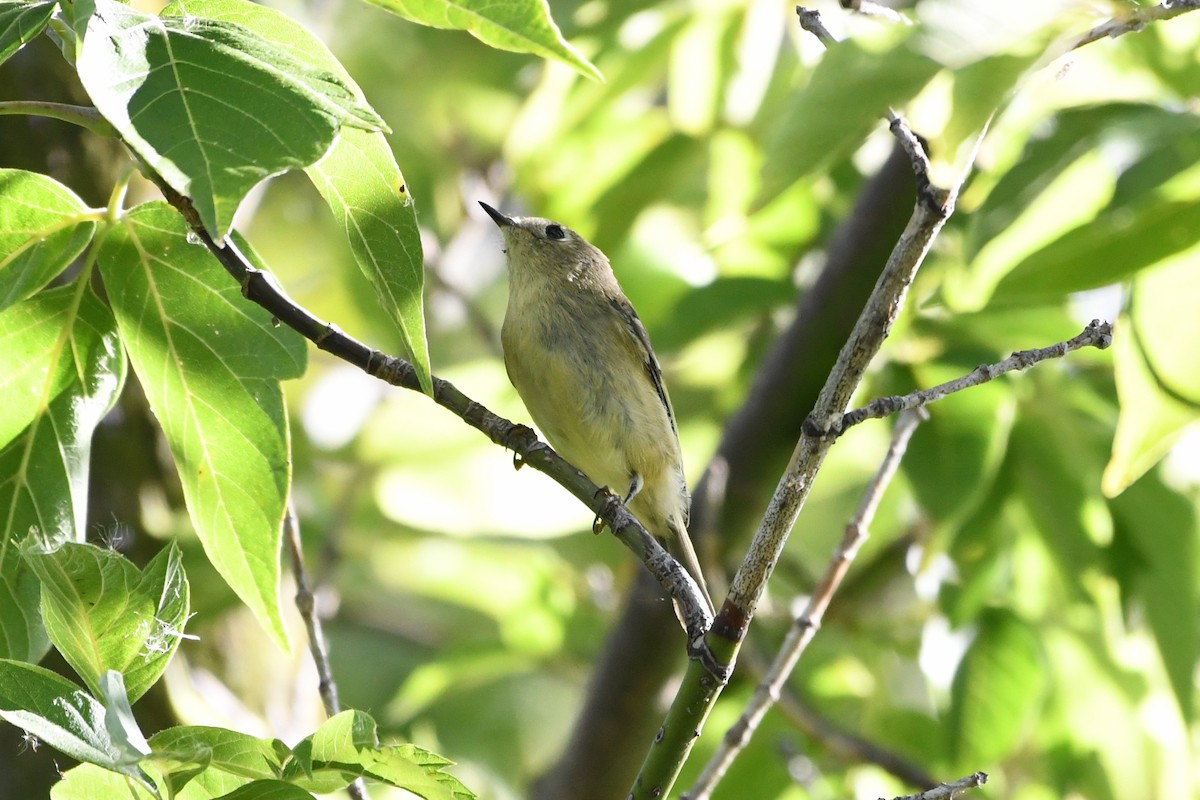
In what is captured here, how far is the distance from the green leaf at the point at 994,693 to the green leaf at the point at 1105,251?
1.22m

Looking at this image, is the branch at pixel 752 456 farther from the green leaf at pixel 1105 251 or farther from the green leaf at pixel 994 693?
→ the green leaf at pixel 1105 251

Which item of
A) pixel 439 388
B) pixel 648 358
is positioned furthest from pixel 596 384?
pixel 439 388

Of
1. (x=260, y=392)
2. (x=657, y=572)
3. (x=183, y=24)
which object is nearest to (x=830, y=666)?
(x=657, y=572)

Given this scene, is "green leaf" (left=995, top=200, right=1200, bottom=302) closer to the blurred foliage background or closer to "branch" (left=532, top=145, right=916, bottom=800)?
the blurred foliage background

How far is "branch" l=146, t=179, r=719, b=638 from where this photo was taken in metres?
1.32

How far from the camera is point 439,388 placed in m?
1.51

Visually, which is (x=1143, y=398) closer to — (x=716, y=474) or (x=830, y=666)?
(x=716, y=474)

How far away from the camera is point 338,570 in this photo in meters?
4.04

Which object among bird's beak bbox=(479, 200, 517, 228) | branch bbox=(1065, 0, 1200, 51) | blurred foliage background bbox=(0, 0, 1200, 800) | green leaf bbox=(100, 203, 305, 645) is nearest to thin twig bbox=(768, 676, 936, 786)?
blurred foliage background bbox=(0, 0, 1200, 800)

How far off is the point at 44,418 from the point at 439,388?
0.48 metres

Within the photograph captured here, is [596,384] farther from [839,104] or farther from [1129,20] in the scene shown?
[1129,20]

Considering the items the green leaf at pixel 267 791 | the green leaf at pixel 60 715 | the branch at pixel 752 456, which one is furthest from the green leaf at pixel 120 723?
the branch at pixel 752 456

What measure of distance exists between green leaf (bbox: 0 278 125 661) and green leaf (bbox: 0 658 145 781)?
366 mm

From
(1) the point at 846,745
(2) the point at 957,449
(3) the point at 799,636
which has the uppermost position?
(2) the point at 957,449
